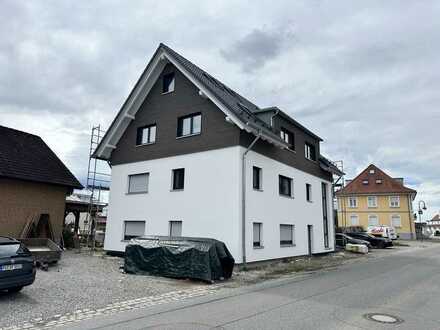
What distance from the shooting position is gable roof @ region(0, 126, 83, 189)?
717 inches

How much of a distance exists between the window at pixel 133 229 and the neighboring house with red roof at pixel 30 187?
419 cm

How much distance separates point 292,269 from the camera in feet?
47.4

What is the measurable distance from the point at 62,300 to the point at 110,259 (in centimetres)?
877

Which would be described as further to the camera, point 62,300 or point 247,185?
point 247,185

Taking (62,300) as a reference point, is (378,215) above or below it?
above

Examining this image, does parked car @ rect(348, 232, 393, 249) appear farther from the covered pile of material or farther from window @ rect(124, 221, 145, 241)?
the covered pile of material

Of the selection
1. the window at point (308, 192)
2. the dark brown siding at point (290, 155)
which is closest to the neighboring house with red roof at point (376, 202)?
the dark brown siding at point (290, 155)

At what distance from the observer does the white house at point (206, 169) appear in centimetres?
1472

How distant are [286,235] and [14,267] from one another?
13072 millimetres

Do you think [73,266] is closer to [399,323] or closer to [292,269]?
[292,269]

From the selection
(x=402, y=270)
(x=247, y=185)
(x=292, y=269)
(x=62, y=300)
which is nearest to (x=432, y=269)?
(x=402, y=270)

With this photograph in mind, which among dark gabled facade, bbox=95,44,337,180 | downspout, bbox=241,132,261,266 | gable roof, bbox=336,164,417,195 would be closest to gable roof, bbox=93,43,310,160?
dark gabled facade, bbox=95,44,337,180

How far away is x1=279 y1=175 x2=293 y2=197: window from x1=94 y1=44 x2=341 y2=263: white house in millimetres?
57

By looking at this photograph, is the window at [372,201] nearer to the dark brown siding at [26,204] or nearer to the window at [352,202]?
the window at [352,202]
